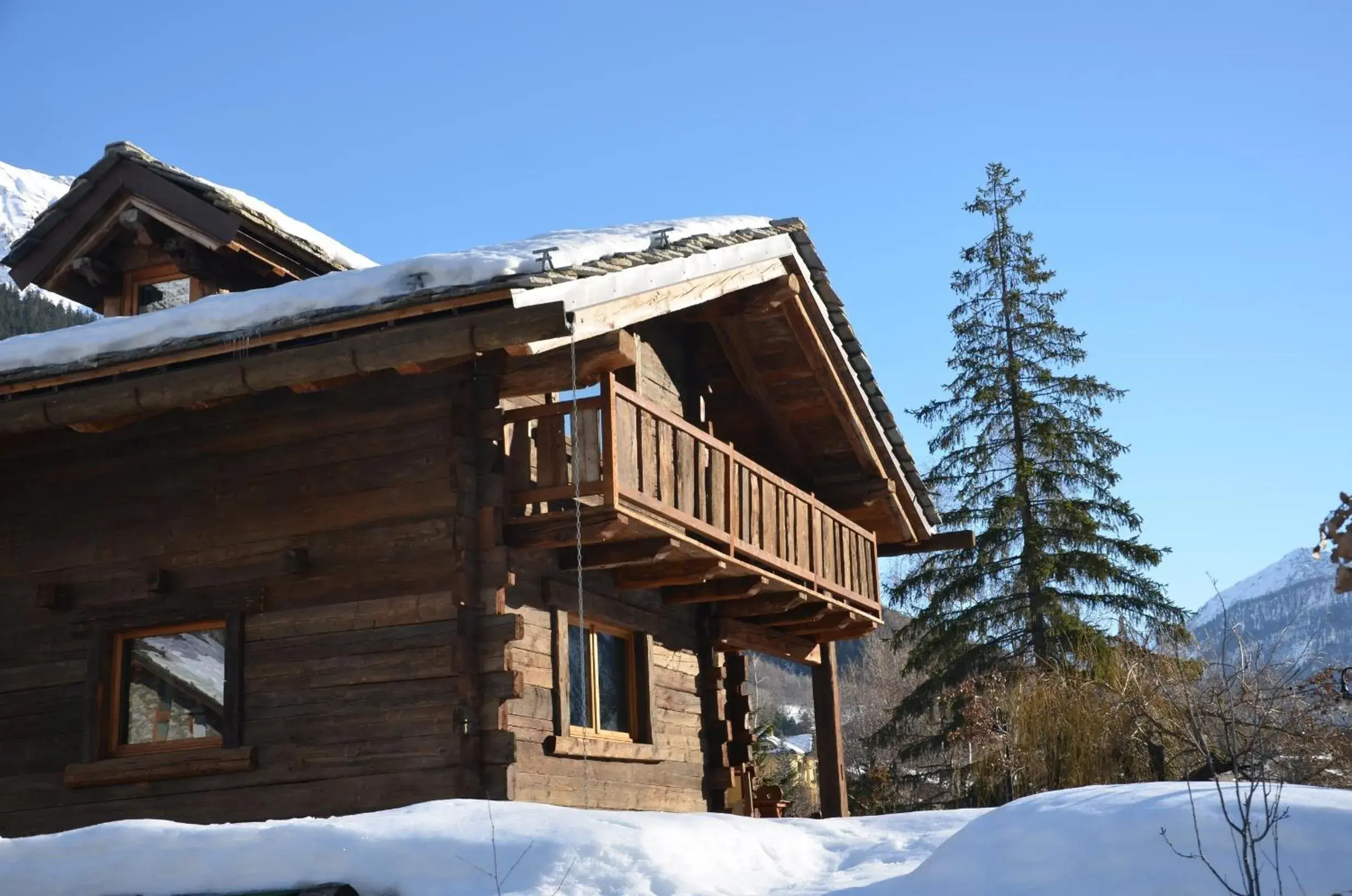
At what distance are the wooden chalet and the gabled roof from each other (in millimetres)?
180

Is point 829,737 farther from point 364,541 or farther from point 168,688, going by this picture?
point 168,688

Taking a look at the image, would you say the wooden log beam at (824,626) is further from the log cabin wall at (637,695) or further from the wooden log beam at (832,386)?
the wooden log beam at (832,386)

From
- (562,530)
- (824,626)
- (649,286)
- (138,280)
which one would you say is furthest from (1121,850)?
(138,280)

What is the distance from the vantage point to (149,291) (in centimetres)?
1555

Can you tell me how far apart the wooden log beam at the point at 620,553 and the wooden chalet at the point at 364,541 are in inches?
1.2

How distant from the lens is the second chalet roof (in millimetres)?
10242

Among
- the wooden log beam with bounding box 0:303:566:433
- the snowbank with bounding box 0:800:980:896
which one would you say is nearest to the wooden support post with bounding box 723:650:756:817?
the wooden log beam with bounding box 0:303:566:433

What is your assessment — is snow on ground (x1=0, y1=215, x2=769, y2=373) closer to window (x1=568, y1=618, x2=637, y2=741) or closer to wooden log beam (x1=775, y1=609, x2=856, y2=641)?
window (x1=568, y1=618, x2=637, y2=741)

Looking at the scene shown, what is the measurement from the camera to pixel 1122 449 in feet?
98.2

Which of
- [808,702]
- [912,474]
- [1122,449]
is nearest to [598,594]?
[912,474]

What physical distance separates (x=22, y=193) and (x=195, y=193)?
581 feet

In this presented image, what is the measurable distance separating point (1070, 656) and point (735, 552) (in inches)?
672

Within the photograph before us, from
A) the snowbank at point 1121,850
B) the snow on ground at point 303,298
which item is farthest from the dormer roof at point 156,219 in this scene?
the snowbank at point 1121,850

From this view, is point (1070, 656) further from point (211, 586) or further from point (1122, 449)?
point (211, 586)
